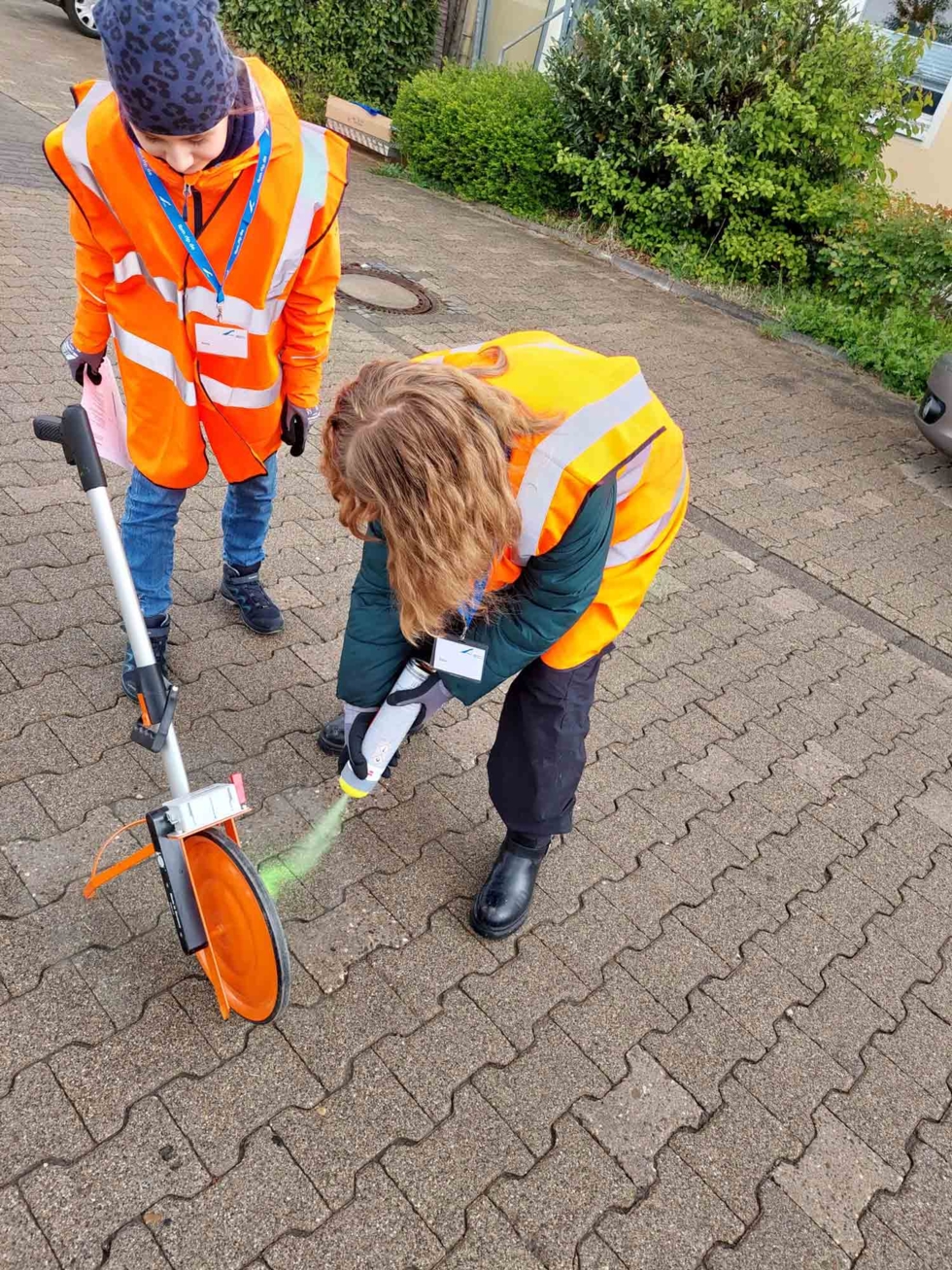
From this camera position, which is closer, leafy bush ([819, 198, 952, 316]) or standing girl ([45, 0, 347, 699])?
standing girl ([45, 0, 347, 699])

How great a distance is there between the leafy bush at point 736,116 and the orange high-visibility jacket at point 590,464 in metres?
6.58

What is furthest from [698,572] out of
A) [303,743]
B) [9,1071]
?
[9,1071]

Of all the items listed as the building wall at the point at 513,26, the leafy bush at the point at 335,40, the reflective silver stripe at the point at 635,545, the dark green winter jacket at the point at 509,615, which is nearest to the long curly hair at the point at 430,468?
the dark green winter jacket at the point at 509,615

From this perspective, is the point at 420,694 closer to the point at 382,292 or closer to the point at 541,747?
the point at 541,747

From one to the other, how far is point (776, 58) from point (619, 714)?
6666 mm

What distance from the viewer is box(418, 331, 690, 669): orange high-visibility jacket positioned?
177cm

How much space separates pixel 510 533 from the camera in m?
1.74

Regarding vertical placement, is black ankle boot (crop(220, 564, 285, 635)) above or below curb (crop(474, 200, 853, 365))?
below

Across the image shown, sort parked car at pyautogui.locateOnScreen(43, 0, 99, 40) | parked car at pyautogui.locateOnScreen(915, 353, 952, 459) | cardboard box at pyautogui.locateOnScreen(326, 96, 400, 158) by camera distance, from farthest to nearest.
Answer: parked car at pyautogui.locateOnScreen(43, 0, 99, 40) → cardboard box at pyautogui.locateOnScreen(326, 96, 400, 158) → parked car at pyautogui.locateOnScreen(915, 353, 952, 459)

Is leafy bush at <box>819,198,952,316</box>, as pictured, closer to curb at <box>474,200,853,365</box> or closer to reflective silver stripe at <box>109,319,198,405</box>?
curb at <box>474,200,853,365</box>

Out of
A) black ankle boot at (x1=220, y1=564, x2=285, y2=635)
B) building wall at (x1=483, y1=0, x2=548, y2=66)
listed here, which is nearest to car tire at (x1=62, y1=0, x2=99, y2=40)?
building wall at (x1=483, y1=0, x2=548, y2=66)

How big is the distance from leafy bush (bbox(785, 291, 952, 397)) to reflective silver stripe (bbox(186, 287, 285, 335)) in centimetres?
604

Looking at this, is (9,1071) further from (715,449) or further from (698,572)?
(715,449)

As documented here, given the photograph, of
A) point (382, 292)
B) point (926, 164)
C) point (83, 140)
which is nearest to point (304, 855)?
point (83, 140)
